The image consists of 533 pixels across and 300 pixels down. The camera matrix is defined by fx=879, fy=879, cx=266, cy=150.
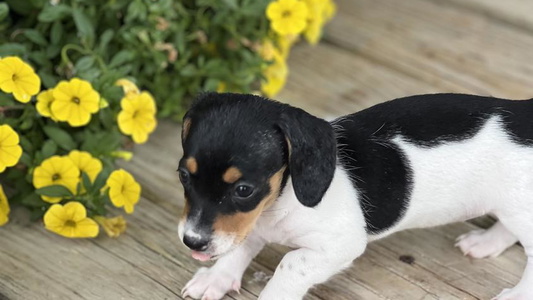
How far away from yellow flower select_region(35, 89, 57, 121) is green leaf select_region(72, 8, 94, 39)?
32cm

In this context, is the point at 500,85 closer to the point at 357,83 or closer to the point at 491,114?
the point at 357,83

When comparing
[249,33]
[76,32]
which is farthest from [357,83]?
[76,32]

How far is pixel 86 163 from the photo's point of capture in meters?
3.35

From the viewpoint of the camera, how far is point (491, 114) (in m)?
2.86

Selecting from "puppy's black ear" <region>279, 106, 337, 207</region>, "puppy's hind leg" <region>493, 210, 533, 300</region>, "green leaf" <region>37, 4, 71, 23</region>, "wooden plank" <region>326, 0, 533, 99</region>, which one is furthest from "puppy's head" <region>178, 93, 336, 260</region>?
"wooden plank" <region>326, 0, 533, 99</region>

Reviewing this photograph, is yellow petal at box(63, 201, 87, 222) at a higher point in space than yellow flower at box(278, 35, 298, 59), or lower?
lower

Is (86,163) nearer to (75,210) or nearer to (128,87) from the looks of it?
(75,210)

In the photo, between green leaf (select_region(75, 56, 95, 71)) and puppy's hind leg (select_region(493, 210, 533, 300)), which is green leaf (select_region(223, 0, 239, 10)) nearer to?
green leaf (select_region(75, 56, 95, 71))

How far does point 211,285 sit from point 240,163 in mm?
703

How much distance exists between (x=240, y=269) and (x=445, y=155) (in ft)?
2.68

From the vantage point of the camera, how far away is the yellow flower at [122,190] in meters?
3.21

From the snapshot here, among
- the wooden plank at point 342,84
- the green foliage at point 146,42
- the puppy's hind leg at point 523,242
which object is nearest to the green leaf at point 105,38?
the green foliage at point 146,42

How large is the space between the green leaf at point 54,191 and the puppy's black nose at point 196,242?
867 mm

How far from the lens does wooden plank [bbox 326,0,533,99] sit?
443cm
